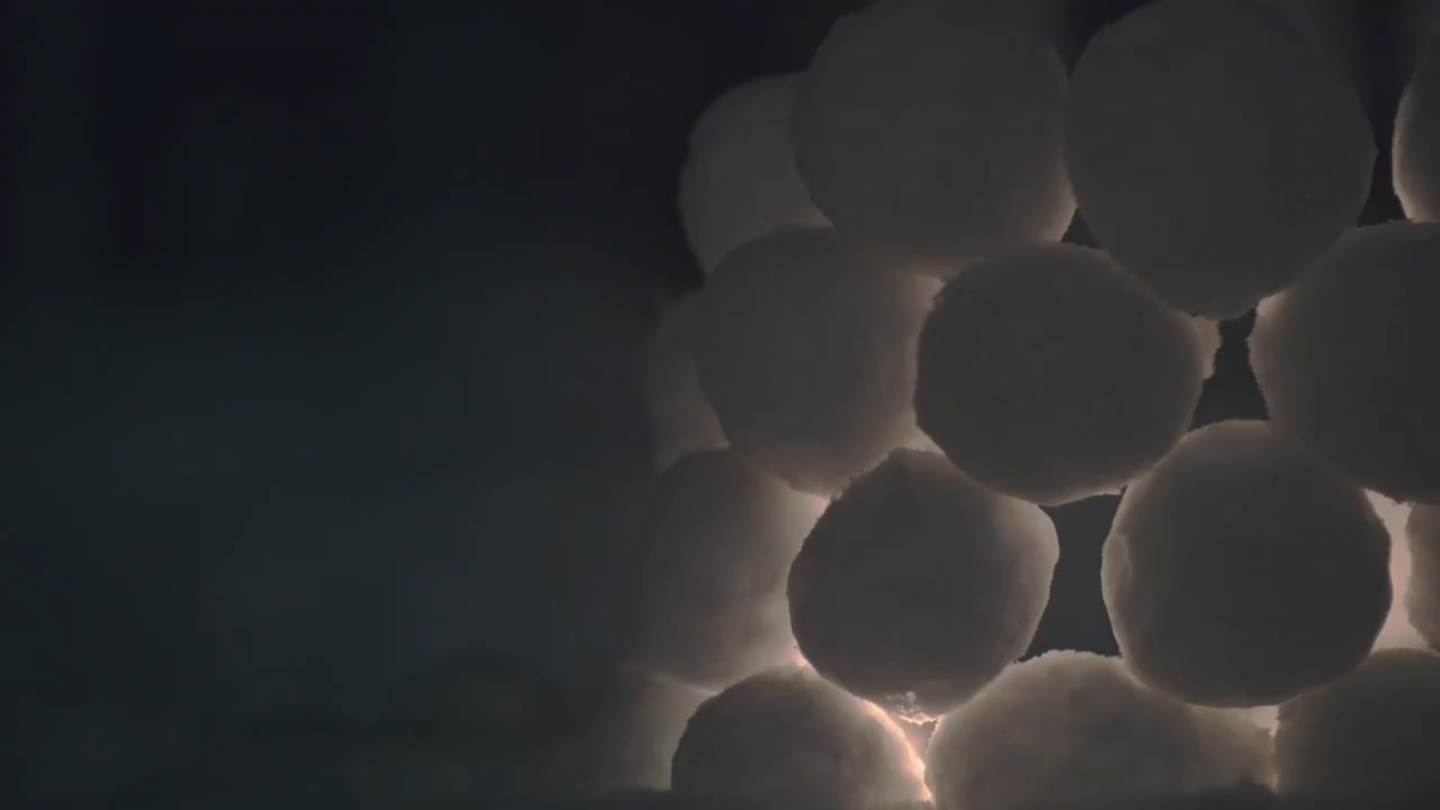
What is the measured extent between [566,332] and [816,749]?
0.36 meters

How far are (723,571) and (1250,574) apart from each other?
33 cm

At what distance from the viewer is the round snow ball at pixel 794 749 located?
736 millimetres

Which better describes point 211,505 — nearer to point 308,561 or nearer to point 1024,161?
point 308,561

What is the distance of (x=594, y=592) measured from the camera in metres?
0.91

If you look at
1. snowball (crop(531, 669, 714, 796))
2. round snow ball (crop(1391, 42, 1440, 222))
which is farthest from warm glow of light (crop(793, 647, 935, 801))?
round snow ball (crop(1391, 42, 1440, 222))

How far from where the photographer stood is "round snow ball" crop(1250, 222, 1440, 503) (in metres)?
0.63

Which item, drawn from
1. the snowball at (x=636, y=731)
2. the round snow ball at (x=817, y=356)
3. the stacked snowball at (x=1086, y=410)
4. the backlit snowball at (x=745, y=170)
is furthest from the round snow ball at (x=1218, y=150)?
the snowball at (x=636, y=731)

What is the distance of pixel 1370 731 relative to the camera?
2.18 ft

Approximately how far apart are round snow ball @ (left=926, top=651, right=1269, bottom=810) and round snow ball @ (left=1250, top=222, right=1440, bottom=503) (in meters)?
0.16

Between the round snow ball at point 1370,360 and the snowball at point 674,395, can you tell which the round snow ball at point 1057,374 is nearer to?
the round snow ball at point 1370,360

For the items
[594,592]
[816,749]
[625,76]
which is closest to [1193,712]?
[816,749]

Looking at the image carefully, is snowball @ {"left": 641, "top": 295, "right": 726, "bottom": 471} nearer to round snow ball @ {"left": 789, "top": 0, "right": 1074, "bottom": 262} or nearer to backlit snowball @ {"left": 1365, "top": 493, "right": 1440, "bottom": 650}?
round snow ball @ {"left": 789, "top": 0, "right": 1074, "bottom": 262}

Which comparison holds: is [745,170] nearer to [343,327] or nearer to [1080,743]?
[343,327]

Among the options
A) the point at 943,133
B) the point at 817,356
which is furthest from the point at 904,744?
the point at 943,133
